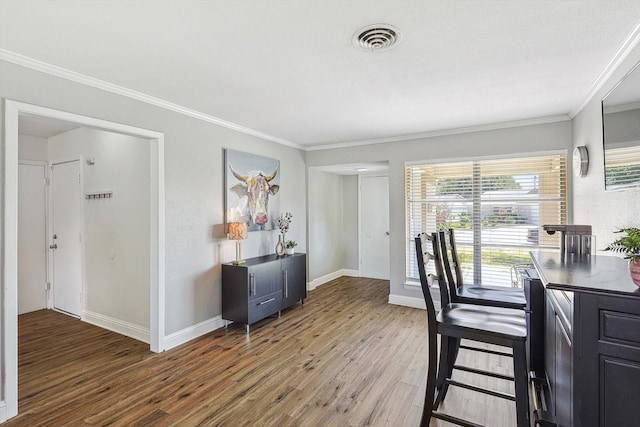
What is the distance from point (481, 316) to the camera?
1976 millimetres

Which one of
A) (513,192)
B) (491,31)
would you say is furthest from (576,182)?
(491,31)

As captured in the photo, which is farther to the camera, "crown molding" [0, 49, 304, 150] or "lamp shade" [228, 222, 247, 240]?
"lamp shade" [228, 222, 247, 240]

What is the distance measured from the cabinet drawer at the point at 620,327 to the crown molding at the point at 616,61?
183 cm

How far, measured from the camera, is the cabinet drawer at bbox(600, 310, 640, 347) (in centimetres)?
102

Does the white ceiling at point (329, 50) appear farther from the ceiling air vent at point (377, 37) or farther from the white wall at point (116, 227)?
the white wall at point (116, 227)

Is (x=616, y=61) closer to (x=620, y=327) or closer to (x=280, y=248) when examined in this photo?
(x=620, y=327)

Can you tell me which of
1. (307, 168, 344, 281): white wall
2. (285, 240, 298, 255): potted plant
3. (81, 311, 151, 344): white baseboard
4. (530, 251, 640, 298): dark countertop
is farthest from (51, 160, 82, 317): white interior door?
(530, 251, 640, 298): dark countertop

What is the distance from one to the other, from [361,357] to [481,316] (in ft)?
4.58

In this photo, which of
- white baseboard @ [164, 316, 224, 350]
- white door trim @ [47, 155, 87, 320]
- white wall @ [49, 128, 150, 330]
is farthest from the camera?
white door trim @ [47, 155, 87, 320]

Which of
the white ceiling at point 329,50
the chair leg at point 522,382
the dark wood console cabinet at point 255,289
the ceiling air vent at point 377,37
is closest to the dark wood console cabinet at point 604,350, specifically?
the chair leg at point 522,382

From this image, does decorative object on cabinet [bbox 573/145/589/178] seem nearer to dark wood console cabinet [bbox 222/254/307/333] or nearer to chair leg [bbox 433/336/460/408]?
chair leg [bbox 433/336/460/408]

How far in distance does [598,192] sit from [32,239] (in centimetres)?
668

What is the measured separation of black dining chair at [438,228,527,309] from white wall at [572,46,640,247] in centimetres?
82

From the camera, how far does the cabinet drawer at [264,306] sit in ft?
11.9
